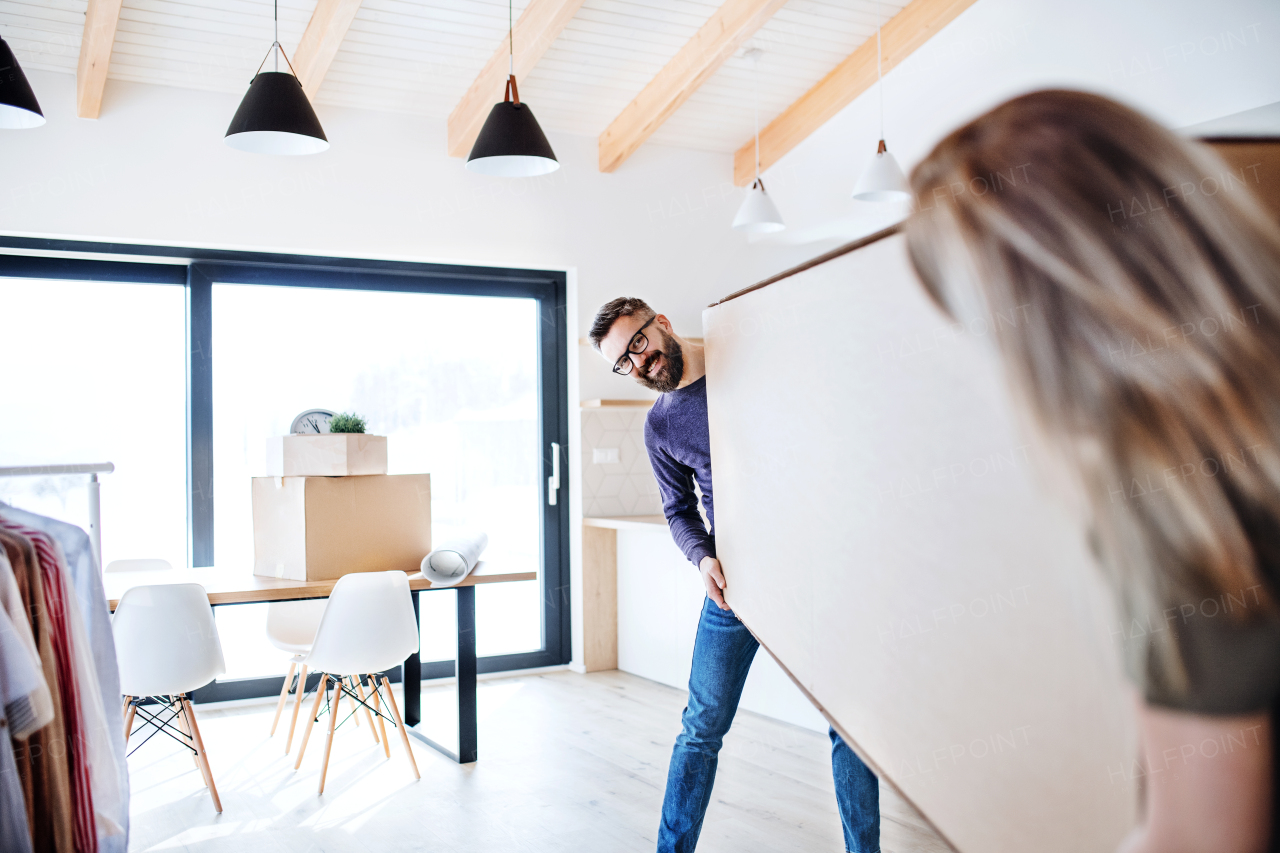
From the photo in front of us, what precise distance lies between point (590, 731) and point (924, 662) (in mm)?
2749

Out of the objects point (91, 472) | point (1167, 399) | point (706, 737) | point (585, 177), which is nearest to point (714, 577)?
point (706, 737)

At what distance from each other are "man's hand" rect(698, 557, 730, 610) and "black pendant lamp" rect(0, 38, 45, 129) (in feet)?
7.44

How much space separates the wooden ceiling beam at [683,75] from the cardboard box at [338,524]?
201 cm

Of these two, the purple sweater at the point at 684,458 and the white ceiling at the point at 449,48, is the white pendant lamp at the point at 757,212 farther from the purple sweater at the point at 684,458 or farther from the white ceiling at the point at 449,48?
the purple sweater at the point at 684,458

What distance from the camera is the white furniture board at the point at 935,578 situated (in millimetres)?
611

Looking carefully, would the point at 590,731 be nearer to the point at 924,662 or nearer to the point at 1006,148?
the point at 924,662

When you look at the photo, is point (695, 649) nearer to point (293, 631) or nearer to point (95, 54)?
point (293, 631)

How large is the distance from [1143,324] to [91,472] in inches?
75.5

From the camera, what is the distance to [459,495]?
13.7 ft

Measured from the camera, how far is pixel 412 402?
411 centimetres

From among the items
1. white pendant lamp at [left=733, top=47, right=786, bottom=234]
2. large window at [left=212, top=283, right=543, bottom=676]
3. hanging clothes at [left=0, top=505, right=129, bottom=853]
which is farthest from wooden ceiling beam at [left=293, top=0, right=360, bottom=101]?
hanging clothes at [left=0, top=505, right=129, bottom=853]

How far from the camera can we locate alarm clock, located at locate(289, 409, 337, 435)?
3.07m

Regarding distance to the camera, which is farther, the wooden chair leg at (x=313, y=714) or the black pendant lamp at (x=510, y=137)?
the wooden chair leg at (x=313, y=714)

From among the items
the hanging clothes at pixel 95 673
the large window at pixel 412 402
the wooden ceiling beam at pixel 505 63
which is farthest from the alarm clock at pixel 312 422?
the hanging clothes at pixel 95 673
